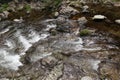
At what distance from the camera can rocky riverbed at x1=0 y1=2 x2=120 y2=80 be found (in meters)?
10.5

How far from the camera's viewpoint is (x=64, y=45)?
13367mm

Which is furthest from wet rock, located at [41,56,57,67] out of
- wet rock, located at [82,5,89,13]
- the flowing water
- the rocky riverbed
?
wet rock, located at [82,5,89,13]

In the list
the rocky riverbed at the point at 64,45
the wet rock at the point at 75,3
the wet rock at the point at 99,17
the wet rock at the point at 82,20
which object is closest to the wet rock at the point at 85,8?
the rocky riverbed at the point at 64,45

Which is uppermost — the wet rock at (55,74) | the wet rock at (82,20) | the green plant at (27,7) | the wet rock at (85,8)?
the wet rock at (55,74)

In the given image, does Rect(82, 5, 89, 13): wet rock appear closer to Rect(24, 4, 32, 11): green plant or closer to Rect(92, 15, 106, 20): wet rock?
Rect(92, 15, 106, 20): wet rock

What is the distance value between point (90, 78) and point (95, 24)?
7065 mm

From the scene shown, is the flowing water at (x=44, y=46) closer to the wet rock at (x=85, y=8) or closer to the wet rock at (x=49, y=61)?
the wet rock at (x=49, y=61)

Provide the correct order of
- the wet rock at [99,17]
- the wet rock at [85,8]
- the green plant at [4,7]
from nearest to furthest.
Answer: the wet rock at [99,17]
the wet rock at [85,8]
the green plant at [4,7]

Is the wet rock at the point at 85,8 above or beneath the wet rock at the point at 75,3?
above

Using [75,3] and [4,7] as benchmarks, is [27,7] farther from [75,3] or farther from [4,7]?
[75,3]

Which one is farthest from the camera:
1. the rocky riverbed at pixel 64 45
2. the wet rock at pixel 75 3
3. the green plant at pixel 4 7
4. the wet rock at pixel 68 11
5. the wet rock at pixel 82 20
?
the green plant at pixel 4 7

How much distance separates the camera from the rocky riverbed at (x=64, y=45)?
1051 cm

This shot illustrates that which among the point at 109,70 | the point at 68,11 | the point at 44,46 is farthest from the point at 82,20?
the point at 109,70

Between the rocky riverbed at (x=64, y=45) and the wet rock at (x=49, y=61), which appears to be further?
the wet rock at (x=49, y=61)
